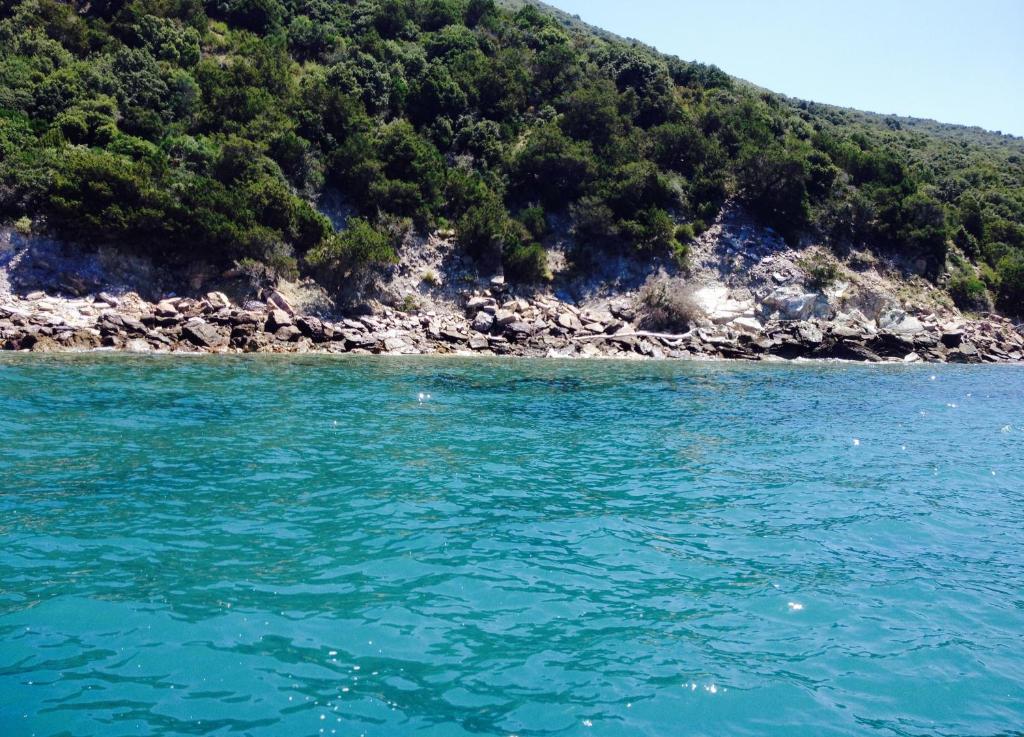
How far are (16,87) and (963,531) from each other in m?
50.0

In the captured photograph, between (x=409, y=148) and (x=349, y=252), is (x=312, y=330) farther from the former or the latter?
(x=409, y=148)

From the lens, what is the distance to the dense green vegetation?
36.5 meters

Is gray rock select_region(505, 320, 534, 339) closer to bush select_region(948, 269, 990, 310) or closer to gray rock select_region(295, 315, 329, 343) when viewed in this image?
gray rock select_region(295, 315, 329, 343)

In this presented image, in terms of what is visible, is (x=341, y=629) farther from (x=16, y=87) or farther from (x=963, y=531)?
(x=16, y=87)

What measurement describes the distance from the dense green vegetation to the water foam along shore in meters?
4.16

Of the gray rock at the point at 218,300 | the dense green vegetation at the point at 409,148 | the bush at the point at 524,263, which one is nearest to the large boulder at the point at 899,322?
the dense green vegetation at the point at 409,148

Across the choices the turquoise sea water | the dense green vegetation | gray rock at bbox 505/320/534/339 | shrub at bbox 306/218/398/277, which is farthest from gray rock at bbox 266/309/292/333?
the turquoise sea water

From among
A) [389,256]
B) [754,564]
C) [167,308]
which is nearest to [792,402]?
[754,564]

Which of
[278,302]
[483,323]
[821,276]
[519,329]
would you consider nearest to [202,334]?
[278,302]

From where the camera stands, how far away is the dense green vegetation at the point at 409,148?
3647cm

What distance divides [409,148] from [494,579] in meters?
42.4

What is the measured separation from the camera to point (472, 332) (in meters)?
36.8

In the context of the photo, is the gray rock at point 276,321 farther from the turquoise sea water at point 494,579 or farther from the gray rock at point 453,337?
the turquoise sea water at point 494,579

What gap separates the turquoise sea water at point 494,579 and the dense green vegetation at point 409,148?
77.5ft
